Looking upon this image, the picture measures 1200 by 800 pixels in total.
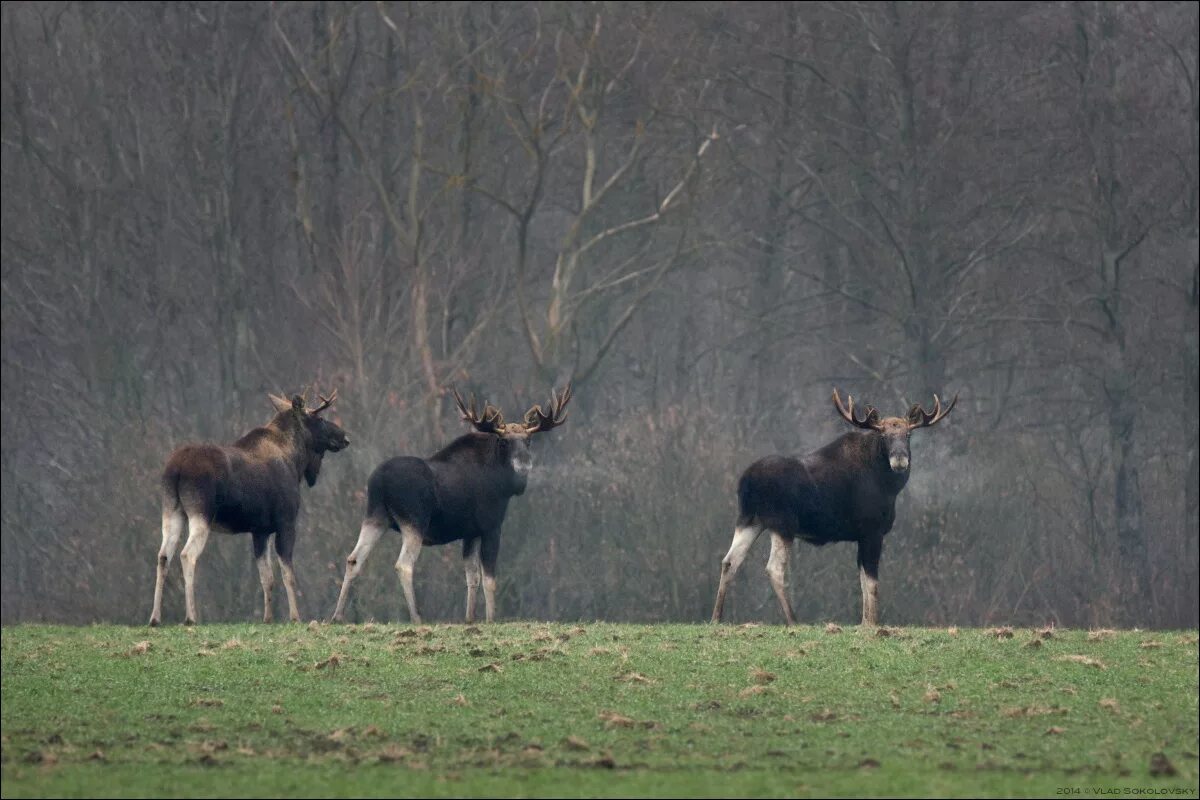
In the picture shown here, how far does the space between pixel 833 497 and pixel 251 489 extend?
6772mm

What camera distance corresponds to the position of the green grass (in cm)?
1427

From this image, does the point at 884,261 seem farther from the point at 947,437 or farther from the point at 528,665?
the point at 528,665

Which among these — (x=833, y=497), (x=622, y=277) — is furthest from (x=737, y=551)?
(x=622, y=277)

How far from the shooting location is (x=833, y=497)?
82.9 feet

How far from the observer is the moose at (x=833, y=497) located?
984 inches

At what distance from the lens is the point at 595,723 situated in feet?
54.3

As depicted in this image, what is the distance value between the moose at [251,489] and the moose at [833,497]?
526 cm

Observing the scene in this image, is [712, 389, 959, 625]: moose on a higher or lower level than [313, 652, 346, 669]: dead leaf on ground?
higher

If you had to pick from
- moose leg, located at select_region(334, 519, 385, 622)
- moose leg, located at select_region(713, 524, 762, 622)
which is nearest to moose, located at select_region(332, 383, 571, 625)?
moose leg, located at select_region(334, 519, 385, 622)

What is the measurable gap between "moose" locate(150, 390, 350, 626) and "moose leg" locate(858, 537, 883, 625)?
21.6 ft

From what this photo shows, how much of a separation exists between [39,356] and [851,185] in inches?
768

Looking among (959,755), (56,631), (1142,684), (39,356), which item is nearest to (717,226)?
(39,356)

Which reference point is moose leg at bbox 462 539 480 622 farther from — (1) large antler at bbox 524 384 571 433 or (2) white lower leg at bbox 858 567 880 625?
(2) white lower leg at bbox 858 567 880 625

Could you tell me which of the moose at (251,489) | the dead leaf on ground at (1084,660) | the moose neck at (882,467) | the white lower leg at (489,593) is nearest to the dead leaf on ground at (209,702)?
the moose at (251,489)
